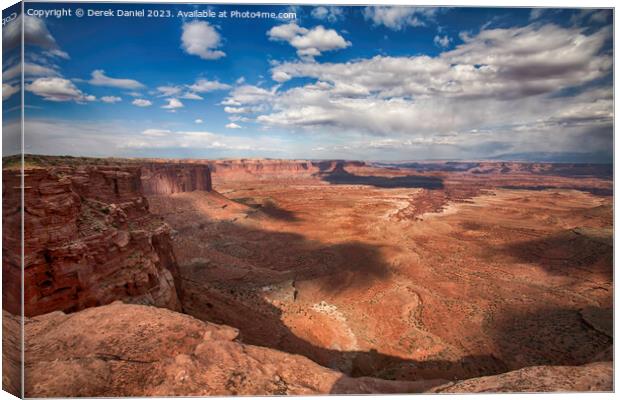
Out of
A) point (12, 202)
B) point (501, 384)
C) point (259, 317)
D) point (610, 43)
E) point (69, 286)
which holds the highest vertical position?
point (610, 43)

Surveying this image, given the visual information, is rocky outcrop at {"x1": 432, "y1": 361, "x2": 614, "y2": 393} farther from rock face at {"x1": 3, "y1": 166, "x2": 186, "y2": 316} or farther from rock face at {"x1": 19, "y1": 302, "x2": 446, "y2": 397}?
rock face at {"x1": 3, "y1": 166, "x2": 186, "y2": 316}

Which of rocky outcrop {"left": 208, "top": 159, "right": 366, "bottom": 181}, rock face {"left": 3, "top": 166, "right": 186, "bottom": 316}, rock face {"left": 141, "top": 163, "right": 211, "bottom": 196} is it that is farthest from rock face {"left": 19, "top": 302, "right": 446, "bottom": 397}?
rocky outcrop {"left": 208, "top": 159, "right": 366, "bottom": 181}

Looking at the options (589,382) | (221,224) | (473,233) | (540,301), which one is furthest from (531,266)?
(221,224)

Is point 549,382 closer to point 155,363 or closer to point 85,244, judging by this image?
point 155,363

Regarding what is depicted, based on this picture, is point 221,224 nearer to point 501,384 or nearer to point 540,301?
point 540,301

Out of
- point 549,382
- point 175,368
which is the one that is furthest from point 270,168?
point 549,382

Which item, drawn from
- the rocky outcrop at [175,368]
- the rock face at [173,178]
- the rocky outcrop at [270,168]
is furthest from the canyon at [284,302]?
the rocky outcrop at [270,168]

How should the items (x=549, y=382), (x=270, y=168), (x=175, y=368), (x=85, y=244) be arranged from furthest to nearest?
1. (x=270, y=168)
2. (x=85, y=244)
3. (x=549, y=382)
4. (x=175, y=368)
